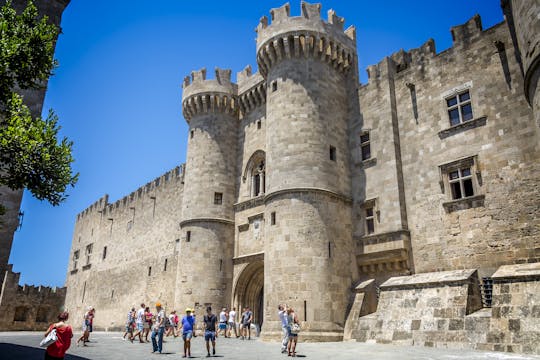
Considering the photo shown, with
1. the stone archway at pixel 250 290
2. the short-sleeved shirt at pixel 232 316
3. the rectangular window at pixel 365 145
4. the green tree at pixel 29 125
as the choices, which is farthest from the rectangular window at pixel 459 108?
the green tree at pixel 29 125

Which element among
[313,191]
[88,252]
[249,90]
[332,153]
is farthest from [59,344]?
[88,252]

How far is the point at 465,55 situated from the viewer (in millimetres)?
15781

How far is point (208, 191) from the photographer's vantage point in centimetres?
2175

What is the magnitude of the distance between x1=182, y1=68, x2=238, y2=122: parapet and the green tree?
13112mm

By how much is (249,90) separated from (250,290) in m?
10.0

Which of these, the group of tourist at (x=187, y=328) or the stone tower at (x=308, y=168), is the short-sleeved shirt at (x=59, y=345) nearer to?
the group of tourist at (x=187, y=328)

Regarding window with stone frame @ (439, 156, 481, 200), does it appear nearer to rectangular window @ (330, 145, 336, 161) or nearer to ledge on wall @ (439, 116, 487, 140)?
ledge on wall @ (439, 116, 487, 140)

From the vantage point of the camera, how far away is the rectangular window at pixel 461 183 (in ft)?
48.5

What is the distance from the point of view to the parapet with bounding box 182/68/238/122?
905 inches

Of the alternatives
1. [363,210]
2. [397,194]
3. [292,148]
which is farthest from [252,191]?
[397,194]

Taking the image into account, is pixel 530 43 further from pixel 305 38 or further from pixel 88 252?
pixel 88 252

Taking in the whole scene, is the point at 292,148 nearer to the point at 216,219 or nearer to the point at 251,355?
the point at 216,219

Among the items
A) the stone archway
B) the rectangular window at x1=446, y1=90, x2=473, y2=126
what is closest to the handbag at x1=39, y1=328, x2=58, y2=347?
the stone archway

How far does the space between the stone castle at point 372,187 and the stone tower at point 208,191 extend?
0.07 meters
